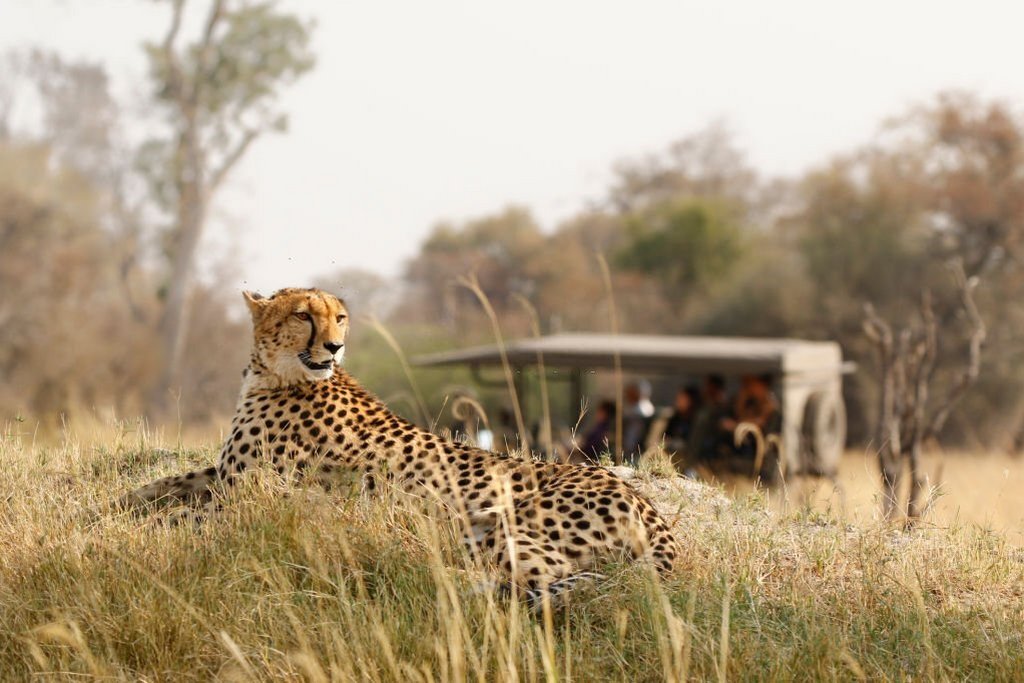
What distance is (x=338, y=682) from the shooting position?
3.26 metres

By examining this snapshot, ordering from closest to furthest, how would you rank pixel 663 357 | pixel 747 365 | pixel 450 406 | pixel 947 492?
pixel 947 492
pixel 747 365
pixel 663 357
pixel 450 406

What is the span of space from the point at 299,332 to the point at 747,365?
9297 mm

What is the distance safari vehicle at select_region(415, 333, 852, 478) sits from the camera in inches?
516

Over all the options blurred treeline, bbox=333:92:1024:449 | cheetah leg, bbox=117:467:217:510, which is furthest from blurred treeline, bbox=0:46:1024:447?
cheetah leg, bbox=117:467:217:510

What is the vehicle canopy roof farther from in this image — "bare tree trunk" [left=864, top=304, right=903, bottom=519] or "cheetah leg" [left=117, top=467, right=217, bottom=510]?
"cheetah leg" [left=117, top=467, right=217, bottom=510]

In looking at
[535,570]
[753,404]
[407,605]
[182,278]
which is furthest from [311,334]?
[182,278]

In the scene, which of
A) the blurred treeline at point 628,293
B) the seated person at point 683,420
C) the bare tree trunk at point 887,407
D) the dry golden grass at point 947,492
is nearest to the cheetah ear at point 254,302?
the dry golden grass at point 947,492

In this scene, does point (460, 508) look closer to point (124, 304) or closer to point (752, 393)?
point (752, 393)

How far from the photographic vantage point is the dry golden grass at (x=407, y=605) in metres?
3.46

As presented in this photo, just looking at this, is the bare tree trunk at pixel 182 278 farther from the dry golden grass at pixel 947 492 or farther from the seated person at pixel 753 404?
the seated person at pixel 753 404

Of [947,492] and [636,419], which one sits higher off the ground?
[947,492]

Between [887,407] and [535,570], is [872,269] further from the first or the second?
[535,570]

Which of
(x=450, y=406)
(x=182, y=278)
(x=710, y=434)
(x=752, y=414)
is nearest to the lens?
(x=752, y=414)

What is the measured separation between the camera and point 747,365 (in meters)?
13.2
